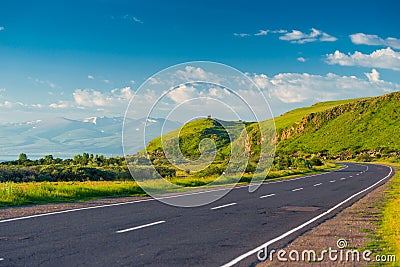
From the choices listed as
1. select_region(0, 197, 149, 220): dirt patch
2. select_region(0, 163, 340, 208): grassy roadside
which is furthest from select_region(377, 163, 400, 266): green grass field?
select_region(0, 163, 340, 208): grassy roadside

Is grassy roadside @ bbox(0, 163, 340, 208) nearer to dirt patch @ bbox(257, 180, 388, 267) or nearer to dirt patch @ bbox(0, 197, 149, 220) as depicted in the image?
dirt patch @ bbox(0, 197, 149, 220)

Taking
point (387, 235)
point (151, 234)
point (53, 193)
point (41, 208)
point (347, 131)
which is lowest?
point (387, 235)

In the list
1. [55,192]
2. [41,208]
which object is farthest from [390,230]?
[55,192]

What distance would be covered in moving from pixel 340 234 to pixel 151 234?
4.97 meters

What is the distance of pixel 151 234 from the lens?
1091 centimetres

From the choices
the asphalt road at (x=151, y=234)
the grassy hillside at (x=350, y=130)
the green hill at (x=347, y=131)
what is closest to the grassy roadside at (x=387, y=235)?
the asphalt road at (x=151, y=234)

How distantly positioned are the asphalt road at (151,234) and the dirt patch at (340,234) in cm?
41

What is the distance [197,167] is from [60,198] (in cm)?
612

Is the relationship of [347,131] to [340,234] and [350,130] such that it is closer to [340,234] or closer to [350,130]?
[350,130]

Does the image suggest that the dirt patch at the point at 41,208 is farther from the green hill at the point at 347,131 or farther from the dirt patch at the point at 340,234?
the green hill at the point at 347,131

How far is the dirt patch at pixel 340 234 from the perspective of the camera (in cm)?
865

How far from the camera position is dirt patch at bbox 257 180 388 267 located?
8.65m

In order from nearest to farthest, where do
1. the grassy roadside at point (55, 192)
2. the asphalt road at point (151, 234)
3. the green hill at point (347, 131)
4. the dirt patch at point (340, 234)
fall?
the asphalt road at point (151, 234) → the dirt patch at point (340, 234) → the grassy roadside at point (55, 192) → the green hill at point (347, 131)

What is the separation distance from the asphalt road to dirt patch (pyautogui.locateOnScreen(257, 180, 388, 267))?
1.33 ft
